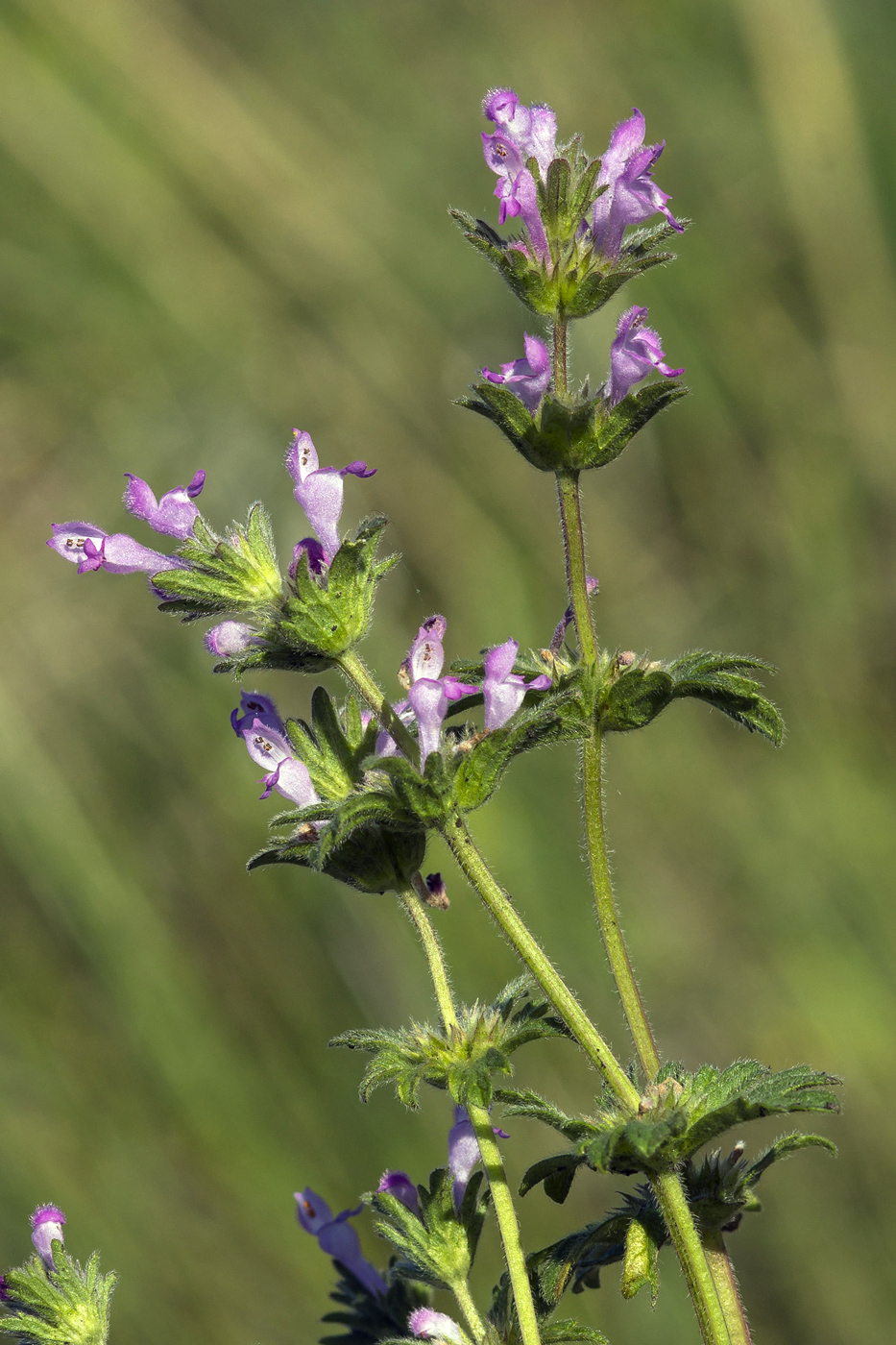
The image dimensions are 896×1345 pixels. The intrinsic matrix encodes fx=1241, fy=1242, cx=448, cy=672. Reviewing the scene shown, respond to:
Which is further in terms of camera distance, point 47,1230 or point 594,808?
point 47,1230

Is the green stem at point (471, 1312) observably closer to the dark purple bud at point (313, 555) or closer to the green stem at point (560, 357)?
the dark purple bud at point (313, 555)

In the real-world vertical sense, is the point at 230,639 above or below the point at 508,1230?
above

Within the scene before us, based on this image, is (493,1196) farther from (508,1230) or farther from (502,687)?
(502,687)

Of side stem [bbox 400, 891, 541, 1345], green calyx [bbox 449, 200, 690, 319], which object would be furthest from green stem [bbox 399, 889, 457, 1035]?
green calyx [bbox 449, 200, 690, 319]

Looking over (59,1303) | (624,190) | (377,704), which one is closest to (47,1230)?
(59,1303)

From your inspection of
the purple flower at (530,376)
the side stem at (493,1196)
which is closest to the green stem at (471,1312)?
the side stem at (493,1196)

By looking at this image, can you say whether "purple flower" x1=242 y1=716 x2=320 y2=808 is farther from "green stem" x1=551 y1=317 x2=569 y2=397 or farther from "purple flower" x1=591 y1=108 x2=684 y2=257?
"purple flower" x1=591 y1=108 x2=684 y2=257

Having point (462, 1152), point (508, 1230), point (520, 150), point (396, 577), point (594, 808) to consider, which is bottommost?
point (508, 1230)
